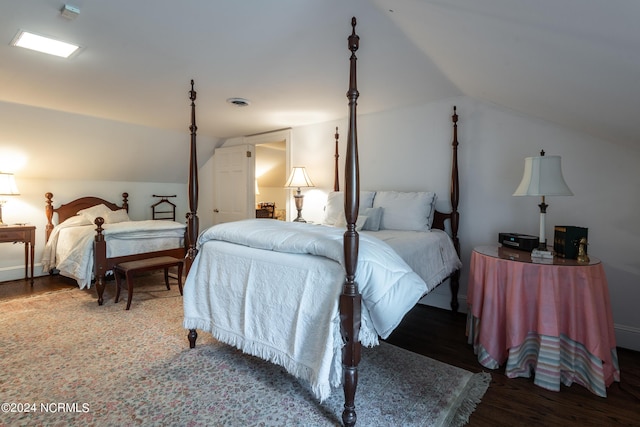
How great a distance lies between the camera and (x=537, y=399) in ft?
5.68

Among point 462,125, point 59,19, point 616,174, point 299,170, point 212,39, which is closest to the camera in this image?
point 59,19

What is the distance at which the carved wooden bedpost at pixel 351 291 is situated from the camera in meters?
1.46

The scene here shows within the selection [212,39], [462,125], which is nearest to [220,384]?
[212,39]

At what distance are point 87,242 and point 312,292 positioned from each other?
2.91m

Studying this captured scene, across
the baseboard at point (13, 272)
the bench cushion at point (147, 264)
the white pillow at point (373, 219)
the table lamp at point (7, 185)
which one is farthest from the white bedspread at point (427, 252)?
the baseboard at point (13, 272)

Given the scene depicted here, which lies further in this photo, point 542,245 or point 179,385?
point 542,245

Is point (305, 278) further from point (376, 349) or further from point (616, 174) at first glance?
point (616, 174)

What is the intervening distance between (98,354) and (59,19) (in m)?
2.08

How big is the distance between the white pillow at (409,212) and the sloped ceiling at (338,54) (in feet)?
3.21

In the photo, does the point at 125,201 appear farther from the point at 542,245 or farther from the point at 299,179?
the point at 542,245

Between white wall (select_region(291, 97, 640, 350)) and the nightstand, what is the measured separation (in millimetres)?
763

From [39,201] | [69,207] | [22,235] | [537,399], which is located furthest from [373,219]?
[39,201]

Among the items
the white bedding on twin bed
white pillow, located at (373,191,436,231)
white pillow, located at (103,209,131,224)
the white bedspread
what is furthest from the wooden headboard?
the white bedspread

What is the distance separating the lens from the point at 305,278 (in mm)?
1658
